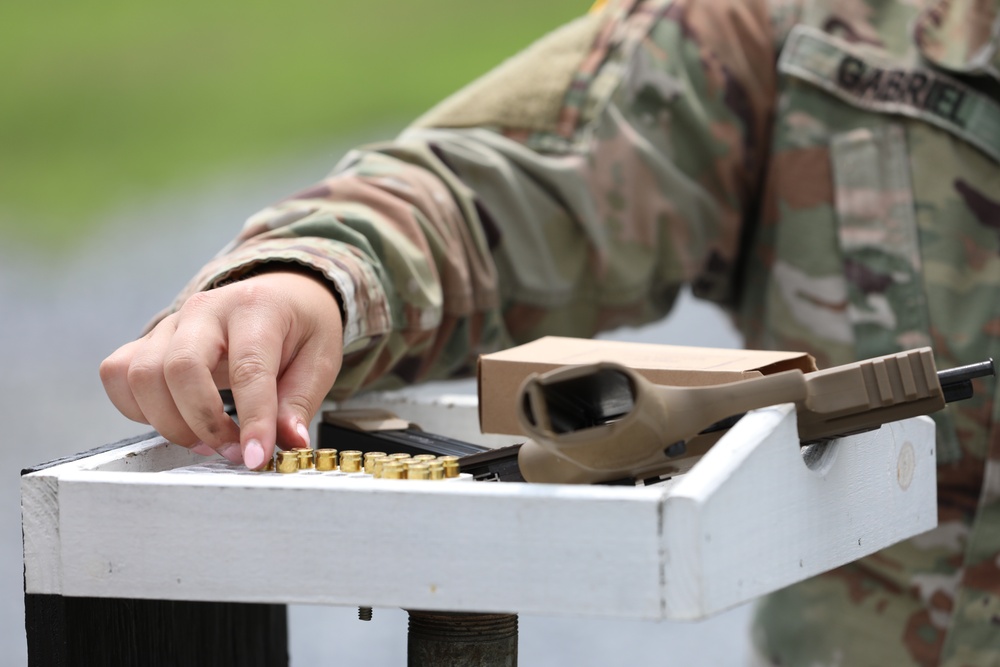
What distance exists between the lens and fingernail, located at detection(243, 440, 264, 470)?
656 millimetres

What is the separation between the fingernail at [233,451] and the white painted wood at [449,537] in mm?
97

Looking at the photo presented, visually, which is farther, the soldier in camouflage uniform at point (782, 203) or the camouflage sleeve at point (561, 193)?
the soldier in camouflage uniform at point (782, 203)

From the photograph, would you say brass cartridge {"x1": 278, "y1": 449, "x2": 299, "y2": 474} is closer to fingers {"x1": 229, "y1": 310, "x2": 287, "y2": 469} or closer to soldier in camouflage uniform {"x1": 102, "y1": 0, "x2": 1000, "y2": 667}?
fingers {"x1": 229, "y1": 310, "x2": 287, "y2": 469}

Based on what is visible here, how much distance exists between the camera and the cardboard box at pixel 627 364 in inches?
26.8

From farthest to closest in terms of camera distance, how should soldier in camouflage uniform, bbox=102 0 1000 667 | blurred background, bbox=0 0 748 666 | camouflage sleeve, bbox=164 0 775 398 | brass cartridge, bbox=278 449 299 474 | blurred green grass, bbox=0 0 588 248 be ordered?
1. blurred green grass, bbox=0 0 588 248
2. blurred background, bbox=0 0 748 666
3. soldier in camouflage uniform, bbox=102 0 1000 667
4. camouflage sleeve, bbox=164 0 775 398
5. brass cartridge, bbox=278 449 299 474

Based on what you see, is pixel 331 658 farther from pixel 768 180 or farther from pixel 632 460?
pixel 632 460

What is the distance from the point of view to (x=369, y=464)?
650 mm

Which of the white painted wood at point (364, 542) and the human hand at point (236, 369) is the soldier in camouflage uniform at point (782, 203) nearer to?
the human hand at point (236, 369)

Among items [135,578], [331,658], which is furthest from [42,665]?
[331,658]

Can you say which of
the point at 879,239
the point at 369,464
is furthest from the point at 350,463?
the point at 879,239

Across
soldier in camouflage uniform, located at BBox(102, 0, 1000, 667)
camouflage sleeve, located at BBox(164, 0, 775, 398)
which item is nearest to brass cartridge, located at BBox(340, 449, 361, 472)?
camouflage sleeve, located at BBox(164, 0, 775, 398)

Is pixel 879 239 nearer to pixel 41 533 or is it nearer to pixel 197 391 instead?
pixel 197 391

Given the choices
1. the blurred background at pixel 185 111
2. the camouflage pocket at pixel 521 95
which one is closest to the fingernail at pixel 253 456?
the camouflage pocket at pixel 521 95

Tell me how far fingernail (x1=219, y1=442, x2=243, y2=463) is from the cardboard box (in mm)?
142
